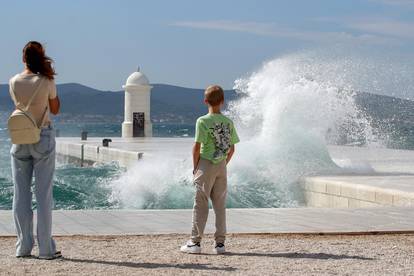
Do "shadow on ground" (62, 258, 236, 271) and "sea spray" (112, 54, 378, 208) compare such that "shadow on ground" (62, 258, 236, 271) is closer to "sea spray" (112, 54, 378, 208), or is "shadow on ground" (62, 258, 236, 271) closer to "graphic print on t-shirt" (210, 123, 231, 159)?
"graphic print on t-shirt" (210, 123, 231, 159)

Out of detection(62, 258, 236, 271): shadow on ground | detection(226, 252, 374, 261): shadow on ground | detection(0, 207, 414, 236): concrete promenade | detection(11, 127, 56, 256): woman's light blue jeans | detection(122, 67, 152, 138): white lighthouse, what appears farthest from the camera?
Answer: detection(122, 67, 152, 138): white lighthouse

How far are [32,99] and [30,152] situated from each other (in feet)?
1.40

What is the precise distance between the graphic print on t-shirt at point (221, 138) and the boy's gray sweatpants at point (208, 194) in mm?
109

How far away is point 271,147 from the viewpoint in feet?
58.1

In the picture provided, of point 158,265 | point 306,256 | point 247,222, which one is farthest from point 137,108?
point 158,265

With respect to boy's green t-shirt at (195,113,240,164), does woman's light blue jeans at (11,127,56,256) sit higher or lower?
lower

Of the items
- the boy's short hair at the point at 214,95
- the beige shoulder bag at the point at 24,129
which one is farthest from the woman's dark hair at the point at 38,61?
the boy's short hair at the point at 214,95

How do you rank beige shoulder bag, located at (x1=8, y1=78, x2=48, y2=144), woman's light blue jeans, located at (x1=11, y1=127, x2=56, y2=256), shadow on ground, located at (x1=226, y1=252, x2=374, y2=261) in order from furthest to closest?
shadow on ground, located at (x1=226, y1=252, x2=374, y2=261), woman's light blue jeans, located at (x1=11, y1=127, x2=56, y2=256), beige shoulder bag, located at (x1=8, y1=78, x2=48, y2=144)

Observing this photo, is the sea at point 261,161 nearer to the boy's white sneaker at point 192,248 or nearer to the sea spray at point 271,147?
the sea spray at point 271,147

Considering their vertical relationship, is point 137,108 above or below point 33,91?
above

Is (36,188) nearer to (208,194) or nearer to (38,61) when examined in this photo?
(38,61)

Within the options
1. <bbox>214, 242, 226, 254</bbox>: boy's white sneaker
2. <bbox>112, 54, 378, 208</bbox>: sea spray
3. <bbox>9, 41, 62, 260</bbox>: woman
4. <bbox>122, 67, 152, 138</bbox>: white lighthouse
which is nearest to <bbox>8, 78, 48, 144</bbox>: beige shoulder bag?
<bbox>9, 41, 62, 260</bbox>: woman

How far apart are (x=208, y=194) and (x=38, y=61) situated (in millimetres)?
1827

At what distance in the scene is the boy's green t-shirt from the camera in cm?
698
